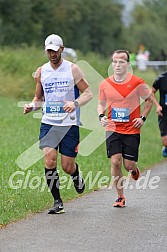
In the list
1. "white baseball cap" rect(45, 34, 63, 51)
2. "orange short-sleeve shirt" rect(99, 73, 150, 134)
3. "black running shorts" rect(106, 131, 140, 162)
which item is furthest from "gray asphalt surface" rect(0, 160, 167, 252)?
"white baseball cap" rect(45, 34, 63, 51)

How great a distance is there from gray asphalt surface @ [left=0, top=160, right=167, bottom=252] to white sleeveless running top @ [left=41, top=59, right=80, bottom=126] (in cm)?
118

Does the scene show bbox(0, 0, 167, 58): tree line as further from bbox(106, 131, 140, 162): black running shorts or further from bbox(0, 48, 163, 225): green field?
bbox(106, 131, 140, 162): black running shorts

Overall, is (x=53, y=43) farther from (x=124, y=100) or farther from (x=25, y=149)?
(x=25, y=149)

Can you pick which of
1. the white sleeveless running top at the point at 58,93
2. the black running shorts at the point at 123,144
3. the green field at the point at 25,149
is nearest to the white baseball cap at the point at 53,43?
the white sleeveless running top at the point at 58,93

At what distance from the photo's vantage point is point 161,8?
56.6 metres

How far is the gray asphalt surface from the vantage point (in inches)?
310

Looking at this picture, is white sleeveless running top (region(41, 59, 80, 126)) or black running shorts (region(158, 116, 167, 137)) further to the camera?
black running shorts (region(158, 116, 167, 137))

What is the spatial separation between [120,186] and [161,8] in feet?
154

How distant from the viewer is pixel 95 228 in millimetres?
8898

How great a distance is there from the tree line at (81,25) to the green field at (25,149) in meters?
13.7

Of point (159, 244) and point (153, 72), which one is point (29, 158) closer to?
point (159, 244)

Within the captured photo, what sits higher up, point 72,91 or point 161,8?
point 161,8

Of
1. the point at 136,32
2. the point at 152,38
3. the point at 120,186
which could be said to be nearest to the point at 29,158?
the point at 120,186

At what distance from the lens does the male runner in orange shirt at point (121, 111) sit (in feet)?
34.4
